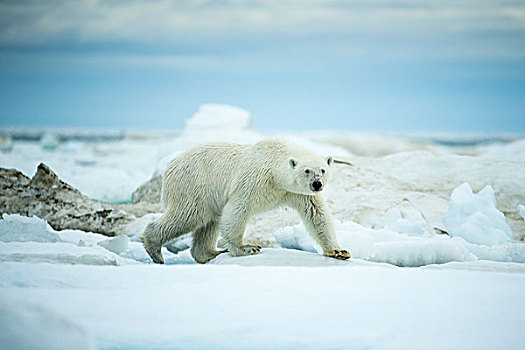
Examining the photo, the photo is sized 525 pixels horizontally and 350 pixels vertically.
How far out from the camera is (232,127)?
46.5ft

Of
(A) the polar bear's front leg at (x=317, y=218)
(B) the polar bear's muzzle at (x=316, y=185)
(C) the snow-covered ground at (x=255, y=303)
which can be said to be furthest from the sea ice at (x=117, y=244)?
(B) the polar bear's muzzle at (x=316, y=185)

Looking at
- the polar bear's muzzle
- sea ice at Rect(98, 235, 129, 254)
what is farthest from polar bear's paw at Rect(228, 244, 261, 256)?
sea ice at Rect(98, 235, 129, 254)

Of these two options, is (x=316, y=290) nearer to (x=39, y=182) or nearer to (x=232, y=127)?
(x=39, y=182)

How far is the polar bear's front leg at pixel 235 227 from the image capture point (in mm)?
4348

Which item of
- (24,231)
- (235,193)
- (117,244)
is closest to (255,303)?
(235,193)

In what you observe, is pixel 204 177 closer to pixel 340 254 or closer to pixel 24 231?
pixel 340 254

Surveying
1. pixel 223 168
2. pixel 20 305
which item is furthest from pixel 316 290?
pixel 223 168

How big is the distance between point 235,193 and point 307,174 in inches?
25.1

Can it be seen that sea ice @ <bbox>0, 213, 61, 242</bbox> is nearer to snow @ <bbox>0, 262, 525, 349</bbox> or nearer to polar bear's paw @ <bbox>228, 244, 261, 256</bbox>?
polar bear's paw @ <bbox>228, 244, 261, 256</bbox>

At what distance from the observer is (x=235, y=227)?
4.36 meters

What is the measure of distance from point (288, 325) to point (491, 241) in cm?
387

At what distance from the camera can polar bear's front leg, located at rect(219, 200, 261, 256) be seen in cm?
435

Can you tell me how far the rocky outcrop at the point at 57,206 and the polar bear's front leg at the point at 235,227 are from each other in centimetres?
224

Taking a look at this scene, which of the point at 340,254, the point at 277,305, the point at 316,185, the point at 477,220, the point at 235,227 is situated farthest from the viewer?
the point at 477,220
